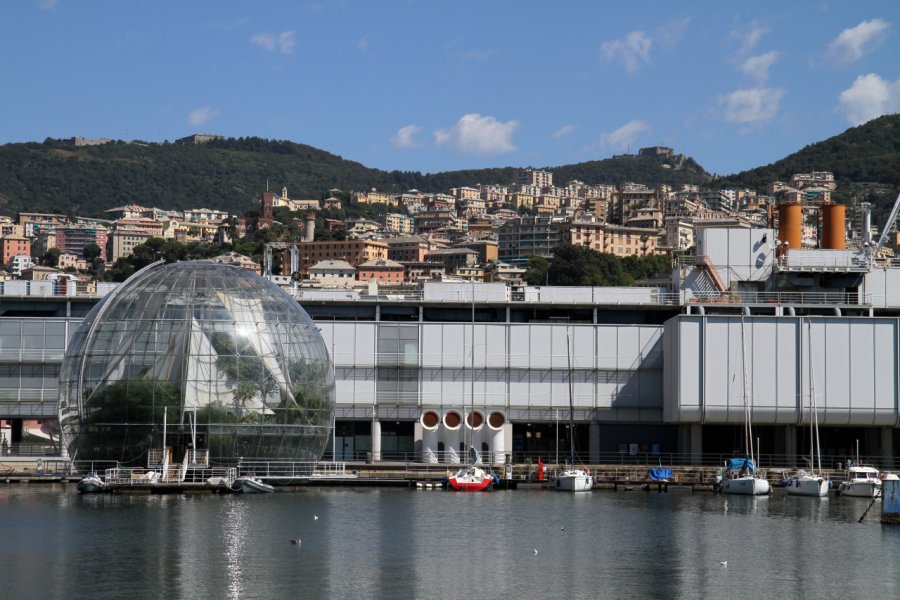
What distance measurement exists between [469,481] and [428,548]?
87.4 feet

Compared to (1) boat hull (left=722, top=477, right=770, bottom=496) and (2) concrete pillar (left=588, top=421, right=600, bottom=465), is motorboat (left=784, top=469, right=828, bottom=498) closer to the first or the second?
(1) boat hull (left=722, top=477, right=770, bottom=496)

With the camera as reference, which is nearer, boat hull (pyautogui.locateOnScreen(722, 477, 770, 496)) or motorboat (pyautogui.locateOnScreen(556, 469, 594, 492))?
boat hull (pyautogui.locateOnScreen(722, 477, 770, 496))

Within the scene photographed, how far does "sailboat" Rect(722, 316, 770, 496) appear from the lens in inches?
2982

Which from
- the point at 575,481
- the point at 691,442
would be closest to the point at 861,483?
the point at 691,442

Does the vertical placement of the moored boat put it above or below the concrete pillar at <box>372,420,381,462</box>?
below

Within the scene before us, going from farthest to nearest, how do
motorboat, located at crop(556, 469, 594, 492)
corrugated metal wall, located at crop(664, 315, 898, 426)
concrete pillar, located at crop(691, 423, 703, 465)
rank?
concrete pillar, located at crop(691, 423, 703, 465) → corrugated metal wall, located at crop(664, 315, 898, 426) → motorboat, located at crop(556, 469, 594, 492)

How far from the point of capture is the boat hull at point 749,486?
248ft

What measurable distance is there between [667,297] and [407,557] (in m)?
49.9

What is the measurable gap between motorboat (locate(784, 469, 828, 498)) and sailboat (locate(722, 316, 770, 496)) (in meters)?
1.62

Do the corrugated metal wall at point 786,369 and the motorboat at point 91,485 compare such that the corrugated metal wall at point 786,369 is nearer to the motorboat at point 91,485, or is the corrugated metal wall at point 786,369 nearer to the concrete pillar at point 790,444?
the concrete pillar at point 790,444

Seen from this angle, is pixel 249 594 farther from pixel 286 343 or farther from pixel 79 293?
A: pixel 79 293

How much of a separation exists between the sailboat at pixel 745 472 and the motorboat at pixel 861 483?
455 centimetres

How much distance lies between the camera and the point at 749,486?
248ft

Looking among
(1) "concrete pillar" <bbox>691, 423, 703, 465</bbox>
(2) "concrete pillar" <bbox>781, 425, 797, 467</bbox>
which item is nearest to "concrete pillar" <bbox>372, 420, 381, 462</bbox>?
(1) "concrete pillar" <bbox>691, 423, 703, 465</bbox>
